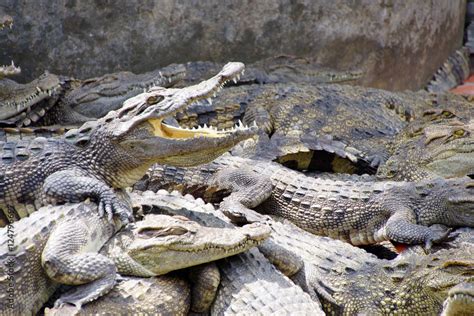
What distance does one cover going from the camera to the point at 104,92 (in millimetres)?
5312

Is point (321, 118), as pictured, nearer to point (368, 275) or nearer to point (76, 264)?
point (368, 275)

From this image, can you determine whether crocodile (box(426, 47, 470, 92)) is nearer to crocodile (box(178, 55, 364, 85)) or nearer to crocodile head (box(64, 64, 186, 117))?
crocodile (box(178, 55, 364, 85))

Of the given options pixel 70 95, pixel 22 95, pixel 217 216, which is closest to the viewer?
pixel 217 216

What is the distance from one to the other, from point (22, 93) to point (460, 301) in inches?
124

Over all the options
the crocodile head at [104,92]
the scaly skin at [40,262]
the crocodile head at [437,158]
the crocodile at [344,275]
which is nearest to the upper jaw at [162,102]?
the crocodile at [344,275]

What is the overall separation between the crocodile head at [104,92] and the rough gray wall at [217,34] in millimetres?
389

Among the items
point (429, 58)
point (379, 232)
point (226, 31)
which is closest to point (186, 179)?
point (379, 232)

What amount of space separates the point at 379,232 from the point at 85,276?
1.78 m

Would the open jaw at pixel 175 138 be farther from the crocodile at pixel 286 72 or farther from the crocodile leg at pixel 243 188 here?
the crocodile at pixel 286 72

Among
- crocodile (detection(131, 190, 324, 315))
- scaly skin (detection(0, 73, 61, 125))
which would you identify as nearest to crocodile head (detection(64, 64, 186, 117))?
scaly skin (detection(0, 73, 61, 125))

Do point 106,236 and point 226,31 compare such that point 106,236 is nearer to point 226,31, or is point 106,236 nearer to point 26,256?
point 26,256

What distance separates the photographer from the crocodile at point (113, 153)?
11.1ft

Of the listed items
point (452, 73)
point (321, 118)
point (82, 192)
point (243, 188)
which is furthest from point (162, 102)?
point (452, 73)

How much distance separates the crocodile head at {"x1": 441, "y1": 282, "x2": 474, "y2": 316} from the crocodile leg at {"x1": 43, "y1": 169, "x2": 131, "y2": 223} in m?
1.34
